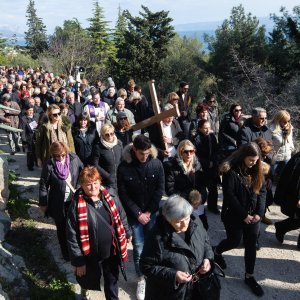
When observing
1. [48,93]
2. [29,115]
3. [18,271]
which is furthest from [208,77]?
[18,271]

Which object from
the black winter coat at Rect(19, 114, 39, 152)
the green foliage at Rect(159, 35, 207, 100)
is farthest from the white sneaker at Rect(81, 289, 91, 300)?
the green foliage at Rect(159, 35, 207, 100)

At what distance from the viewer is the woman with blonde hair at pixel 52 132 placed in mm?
5703

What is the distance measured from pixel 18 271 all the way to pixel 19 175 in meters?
3.91

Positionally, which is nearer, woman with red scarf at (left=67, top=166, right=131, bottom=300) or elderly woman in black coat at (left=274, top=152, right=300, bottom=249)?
woman with red scarf at (left=67, top=166, right=131, bottom=300)

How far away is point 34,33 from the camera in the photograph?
195 ft

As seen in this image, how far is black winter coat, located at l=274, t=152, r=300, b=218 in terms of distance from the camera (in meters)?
4.60

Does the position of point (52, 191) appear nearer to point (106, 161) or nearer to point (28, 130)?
point (106, 161)

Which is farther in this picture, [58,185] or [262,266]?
[262,266]

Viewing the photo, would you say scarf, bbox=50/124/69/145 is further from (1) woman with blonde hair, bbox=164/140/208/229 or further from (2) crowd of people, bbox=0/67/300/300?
(1) woman with blonde hair, bbox=164/140/208/229

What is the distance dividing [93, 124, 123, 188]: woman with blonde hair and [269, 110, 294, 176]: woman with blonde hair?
8.61 feet

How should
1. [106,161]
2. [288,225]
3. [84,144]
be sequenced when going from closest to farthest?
1. [106,161]
2. [288,225]
3. [84,144]

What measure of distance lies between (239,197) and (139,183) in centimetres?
114

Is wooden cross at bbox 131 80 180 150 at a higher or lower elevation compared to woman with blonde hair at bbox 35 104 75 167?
higher

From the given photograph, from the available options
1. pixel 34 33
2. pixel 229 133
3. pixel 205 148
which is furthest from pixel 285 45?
pixel 34 33
